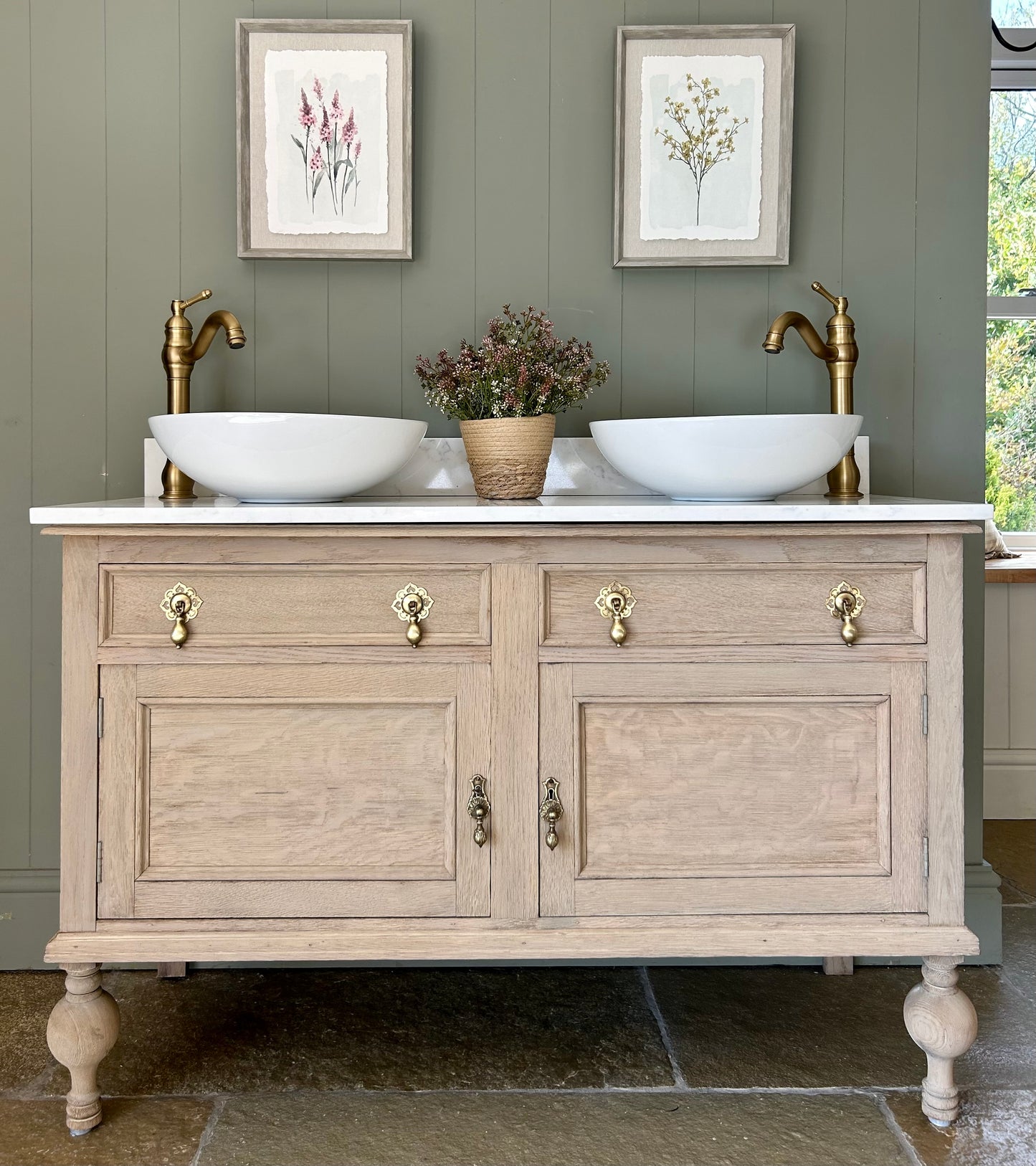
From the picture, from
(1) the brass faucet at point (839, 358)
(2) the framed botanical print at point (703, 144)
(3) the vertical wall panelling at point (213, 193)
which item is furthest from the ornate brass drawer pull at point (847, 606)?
(3) the vertical wall panelling at point (213, 193)

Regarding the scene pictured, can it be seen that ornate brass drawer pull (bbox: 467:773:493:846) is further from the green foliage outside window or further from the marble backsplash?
the green foliage outside window

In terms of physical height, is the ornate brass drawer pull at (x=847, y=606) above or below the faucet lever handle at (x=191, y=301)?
below

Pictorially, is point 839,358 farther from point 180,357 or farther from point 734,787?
Result: point 180,357

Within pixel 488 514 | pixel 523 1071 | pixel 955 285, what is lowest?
pixel 523 1071

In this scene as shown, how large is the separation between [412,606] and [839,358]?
3.02 ft

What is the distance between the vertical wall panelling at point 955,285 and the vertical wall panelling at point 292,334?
3.70ft

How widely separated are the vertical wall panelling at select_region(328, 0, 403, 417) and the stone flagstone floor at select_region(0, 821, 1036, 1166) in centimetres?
109

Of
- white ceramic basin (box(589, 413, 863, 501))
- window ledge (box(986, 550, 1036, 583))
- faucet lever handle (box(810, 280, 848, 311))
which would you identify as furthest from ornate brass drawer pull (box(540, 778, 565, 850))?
window ledge (box(986, 550, 1036, 583))

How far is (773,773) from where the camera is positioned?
140 centimetres

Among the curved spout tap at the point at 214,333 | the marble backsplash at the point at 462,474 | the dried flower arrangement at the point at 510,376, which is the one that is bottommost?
the marble backsplash at the point at 462,474

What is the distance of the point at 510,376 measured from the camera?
1.64 m

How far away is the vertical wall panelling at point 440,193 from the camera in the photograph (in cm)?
185

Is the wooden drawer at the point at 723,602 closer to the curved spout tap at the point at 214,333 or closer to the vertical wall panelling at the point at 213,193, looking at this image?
the curved spout tap at the point at 214,333

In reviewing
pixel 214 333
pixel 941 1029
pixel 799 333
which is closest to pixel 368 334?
pixel 214 333
